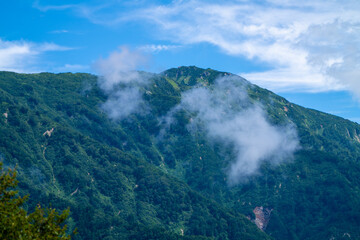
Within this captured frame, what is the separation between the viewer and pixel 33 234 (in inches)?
2788

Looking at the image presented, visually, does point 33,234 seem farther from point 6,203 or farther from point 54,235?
point 6,203

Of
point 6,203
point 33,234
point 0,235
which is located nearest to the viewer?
point 0,235

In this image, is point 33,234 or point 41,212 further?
point 41,212

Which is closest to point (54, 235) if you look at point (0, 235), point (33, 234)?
point (33, 234)

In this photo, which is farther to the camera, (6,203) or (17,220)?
(6,203)

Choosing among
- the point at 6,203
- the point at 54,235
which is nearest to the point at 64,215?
the point at 54,235

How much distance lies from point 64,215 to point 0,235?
1140 cm

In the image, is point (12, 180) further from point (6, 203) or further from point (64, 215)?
point (64, 215)

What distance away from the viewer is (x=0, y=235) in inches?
2601

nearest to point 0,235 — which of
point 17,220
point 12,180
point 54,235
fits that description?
point 17,220

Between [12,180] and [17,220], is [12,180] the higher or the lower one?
the higher one

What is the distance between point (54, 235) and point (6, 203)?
36.0 feet

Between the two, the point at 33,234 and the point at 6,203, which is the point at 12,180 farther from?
the point at 33,234

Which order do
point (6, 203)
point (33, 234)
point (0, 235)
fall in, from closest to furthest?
point (0, 235) < point (33, 234) < point (6, 203)
